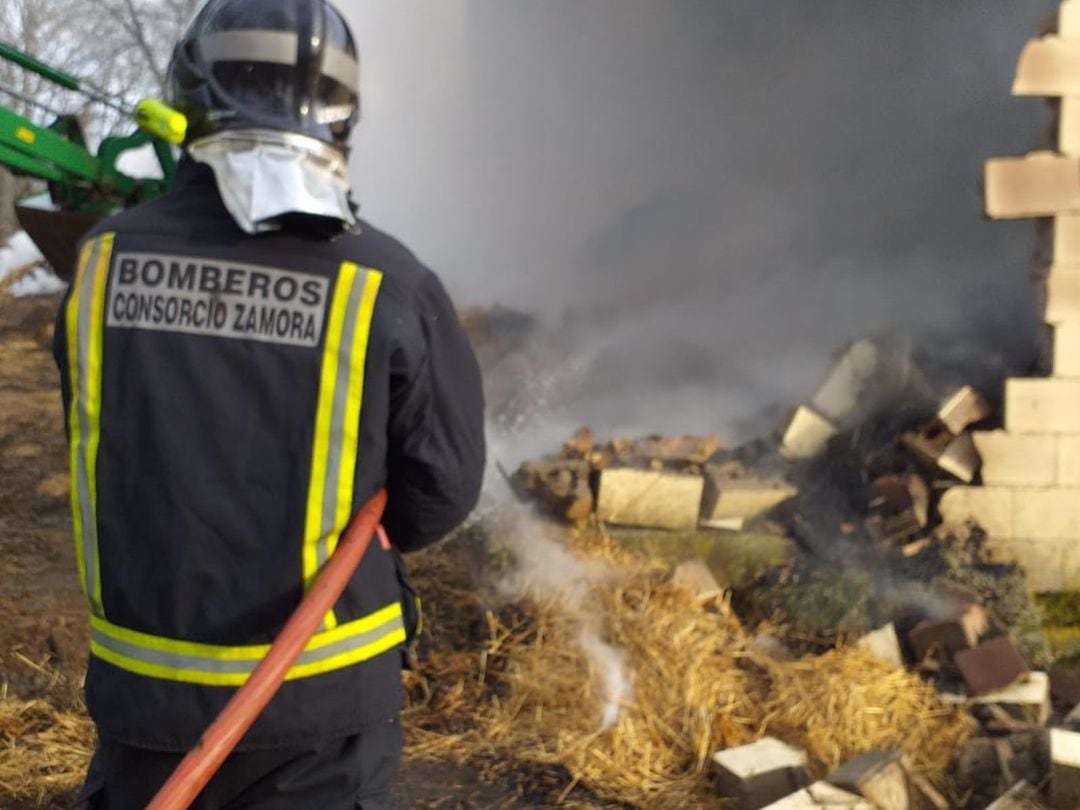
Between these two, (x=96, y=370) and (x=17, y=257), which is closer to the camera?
(x=96, y=370)

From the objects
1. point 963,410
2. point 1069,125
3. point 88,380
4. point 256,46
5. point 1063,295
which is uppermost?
point 256,46

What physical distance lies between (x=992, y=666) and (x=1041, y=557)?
104cm

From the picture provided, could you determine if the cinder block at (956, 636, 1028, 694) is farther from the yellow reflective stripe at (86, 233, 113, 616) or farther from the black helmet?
the yellow reflective stripe at (86, 233, 113, 616)

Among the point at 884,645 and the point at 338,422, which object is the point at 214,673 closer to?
the point at 338,422

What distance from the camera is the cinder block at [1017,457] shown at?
16.6 feet

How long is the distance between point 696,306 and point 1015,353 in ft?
8.27

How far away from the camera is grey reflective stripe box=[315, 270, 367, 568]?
1.88 meters

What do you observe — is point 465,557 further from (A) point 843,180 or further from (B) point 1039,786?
(A) point 843,180

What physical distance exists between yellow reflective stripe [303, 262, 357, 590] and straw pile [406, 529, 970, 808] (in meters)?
2.34

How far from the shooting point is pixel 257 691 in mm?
1828

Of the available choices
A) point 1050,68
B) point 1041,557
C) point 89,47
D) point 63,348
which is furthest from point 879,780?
point 89,47

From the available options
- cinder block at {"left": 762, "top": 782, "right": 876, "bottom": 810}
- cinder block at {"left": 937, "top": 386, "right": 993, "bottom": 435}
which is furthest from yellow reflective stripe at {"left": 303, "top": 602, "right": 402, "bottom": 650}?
cinder block at {"left": 937, "top": 386, "right": 993, "bottom": 435}

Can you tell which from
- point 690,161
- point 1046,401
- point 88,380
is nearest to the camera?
point 88,380

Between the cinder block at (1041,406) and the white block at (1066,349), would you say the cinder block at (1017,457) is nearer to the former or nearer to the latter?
the cinder block at (1041,406)
